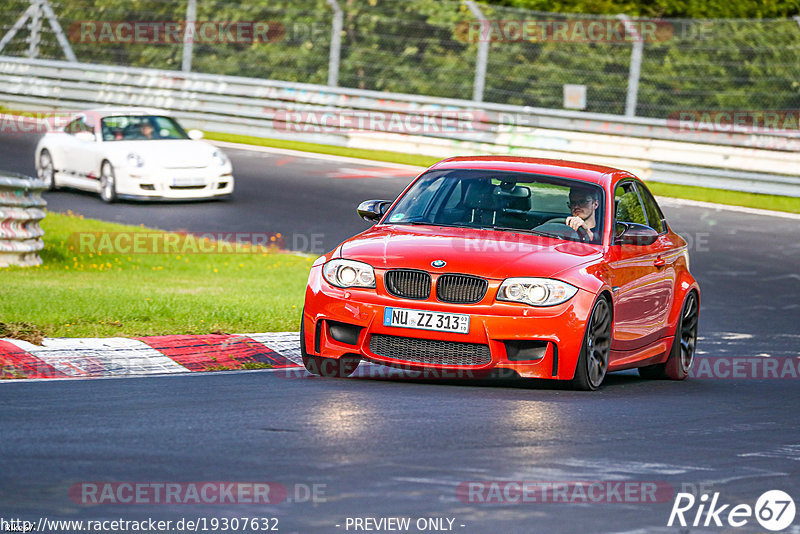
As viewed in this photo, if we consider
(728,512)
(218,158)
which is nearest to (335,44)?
(218,158)

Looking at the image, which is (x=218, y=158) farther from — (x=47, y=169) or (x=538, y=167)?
(x=538, y=167)

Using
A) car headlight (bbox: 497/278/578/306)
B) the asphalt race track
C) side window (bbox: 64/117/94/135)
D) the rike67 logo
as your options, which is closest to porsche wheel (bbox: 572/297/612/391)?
the asphalt race track

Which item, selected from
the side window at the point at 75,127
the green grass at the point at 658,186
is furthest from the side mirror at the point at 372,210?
the green grass at the point at 658,186

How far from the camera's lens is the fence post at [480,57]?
85.9 feet

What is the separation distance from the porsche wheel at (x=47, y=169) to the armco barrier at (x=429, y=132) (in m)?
6.49

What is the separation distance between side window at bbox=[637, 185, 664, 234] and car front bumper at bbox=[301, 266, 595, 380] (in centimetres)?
231

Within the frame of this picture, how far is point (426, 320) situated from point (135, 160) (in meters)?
12.8

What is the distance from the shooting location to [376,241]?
954 cm

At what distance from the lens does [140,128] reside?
72.7ft

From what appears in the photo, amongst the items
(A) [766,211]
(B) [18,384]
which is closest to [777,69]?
(A) [766,211]

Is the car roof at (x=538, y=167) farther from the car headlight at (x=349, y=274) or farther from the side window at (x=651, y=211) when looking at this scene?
the car headlight at (x=349, y=274)

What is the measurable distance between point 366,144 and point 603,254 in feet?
60.1

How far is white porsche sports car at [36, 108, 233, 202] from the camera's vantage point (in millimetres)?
21047

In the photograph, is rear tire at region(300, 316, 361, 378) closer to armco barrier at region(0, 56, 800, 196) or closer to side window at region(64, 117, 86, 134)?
side window at region(64, 117, 86, 134)
